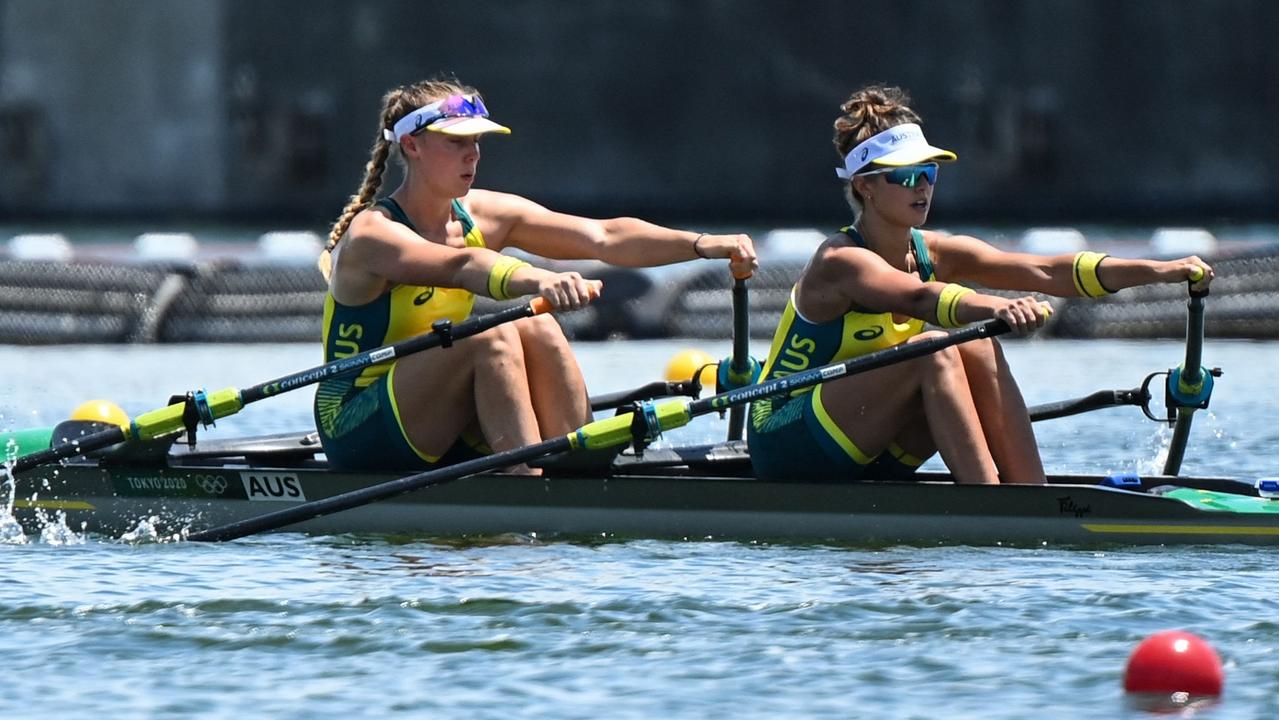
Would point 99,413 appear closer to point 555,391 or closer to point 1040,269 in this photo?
point 555,391

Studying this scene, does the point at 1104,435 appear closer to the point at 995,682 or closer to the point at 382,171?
the point at 382,171

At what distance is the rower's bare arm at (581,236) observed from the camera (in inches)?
344

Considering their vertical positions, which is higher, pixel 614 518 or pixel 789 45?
pixel 789 45

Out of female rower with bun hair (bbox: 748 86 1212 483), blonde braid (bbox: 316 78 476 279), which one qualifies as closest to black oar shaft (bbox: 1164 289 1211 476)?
female rower with bun hair (bbox: 748 86 1212 483)

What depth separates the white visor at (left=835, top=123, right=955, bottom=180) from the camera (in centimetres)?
791

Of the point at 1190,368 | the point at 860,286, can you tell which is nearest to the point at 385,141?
the point at 860,286

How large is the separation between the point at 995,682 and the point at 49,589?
3.26 m

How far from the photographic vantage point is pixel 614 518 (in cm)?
826

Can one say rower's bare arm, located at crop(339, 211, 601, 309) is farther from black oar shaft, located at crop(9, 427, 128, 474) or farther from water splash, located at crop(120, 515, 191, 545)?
water splash, located at crop(120, 515, 191, 545)

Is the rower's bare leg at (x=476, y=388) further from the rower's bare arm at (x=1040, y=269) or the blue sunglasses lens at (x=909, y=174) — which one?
the rower's bare arm at (x=1040, y=269)

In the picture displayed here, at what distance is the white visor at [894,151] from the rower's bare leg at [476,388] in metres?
1.37

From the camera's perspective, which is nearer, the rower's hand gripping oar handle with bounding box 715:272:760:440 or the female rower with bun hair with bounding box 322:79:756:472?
the female rower with bun hair with bounding box 322:79:756:472

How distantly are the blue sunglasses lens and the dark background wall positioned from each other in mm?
24740

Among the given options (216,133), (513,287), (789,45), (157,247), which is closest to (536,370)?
(513,287)
